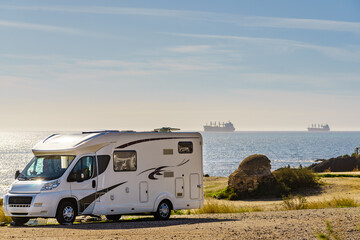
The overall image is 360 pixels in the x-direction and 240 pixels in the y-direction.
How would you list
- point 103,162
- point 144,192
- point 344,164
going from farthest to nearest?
1. point 344,164
2. point 144,192
3. point 103,162

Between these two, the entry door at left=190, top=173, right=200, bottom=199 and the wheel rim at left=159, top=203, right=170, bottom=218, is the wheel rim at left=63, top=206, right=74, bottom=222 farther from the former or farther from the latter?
the entry door at left=190, top=173, right=200, bottom=199

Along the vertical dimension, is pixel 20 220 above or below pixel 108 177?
below

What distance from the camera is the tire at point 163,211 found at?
19844mm

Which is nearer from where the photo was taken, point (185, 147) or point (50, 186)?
point (50, 186)

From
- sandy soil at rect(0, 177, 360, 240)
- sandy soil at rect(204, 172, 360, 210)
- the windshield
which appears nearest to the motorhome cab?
the windshield

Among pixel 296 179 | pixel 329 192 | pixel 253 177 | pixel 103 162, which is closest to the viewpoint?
pixel 103 162

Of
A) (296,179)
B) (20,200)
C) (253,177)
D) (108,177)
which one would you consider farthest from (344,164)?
(20,200)

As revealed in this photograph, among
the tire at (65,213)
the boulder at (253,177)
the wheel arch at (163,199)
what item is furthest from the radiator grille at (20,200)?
the boulder at (253,177)

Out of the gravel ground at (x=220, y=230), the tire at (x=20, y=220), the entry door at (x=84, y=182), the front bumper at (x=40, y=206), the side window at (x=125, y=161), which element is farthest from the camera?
the side window at (x=125, y=161)

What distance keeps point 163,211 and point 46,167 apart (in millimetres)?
4069

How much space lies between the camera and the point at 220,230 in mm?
15227

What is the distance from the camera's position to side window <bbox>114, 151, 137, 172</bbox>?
63.0 ft

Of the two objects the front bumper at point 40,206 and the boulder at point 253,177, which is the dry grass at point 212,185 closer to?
the boulder at point 253,177

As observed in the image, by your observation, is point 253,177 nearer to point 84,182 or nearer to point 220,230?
point 84,182
